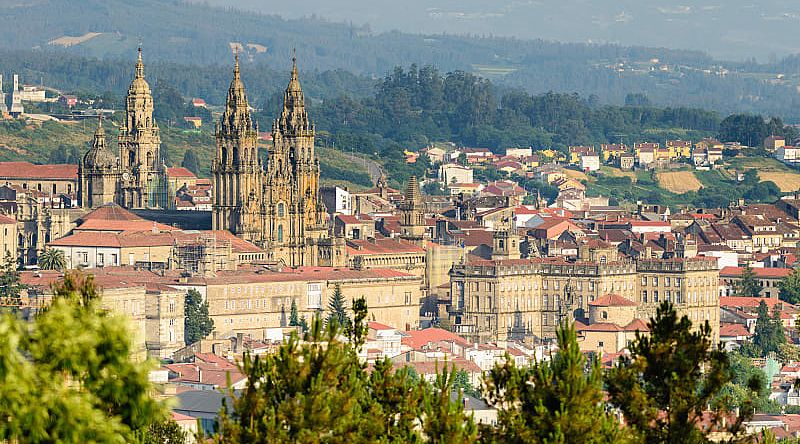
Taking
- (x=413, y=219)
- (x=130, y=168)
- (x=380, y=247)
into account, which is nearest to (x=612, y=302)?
(x=380, y=247)

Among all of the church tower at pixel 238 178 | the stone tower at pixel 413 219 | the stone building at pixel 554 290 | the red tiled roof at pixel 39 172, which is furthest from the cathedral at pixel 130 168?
the stone building at pixel 554 290

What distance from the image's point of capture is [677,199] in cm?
15812

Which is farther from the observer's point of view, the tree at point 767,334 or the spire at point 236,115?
the spire at point 236,115

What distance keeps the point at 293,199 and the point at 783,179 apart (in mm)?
79094

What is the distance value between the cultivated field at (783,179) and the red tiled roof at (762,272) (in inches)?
2291

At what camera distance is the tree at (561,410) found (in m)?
25.0

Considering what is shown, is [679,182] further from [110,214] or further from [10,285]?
[10,285]

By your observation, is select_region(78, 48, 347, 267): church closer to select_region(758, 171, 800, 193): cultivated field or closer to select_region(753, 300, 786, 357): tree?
select_region(753, 300, 786, 357): tree

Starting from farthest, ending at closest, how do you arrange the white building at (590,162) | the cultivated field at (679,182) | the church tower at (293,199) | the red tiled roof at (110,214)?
the white building at (590,162)
the cultivated field at (679,182)
the red tiled roof at (110,214)
the church tower at (293,199)

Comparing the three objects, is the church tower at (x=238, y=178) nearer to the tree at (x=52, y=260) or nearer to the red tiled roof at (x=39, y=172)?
the tree at (x=52, y=260)

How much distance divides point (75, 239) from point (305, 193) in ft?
32.2

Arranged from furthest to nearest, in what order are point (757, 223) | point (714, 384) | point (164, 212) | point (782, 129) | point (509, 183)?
point (782, 129)
point (509, 183)
point (757, 223)
point (164, 212)
point (714, 384)

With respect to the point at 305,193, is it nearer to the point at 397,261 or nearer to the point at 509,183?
the point at 397,261

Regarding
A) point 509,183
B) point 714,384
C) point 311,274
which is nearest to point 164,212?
point 311,274
